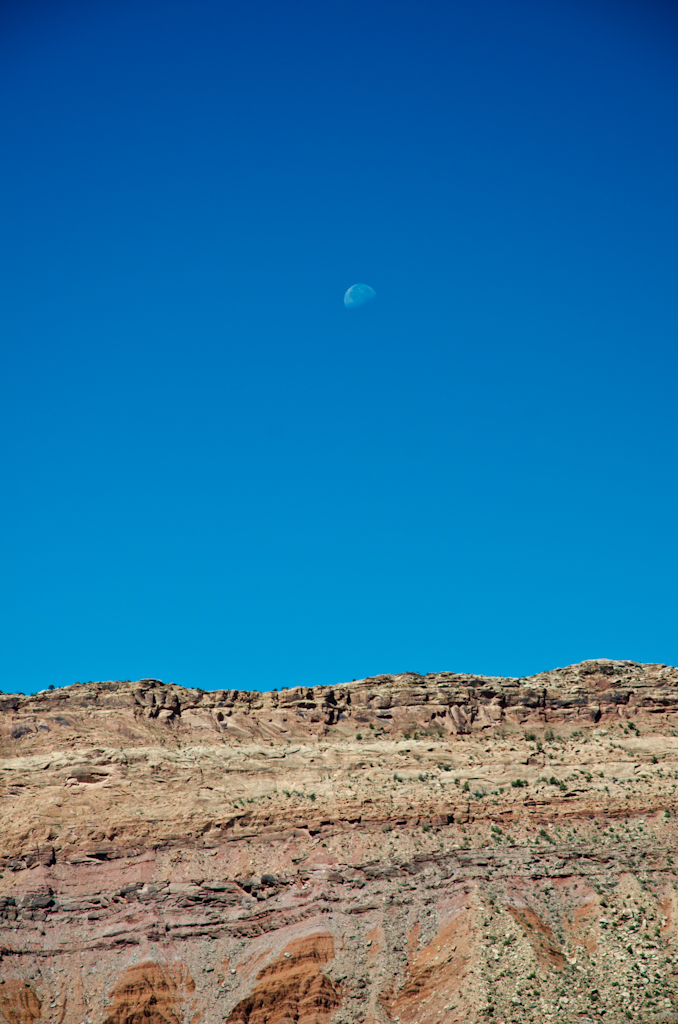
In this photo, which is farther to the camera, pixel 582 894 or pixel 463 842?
pixel 463 842

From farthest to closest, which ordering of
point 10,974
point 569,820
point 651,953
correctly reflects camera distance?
1. point 569,820
2. point 10,974
3. point 651,953

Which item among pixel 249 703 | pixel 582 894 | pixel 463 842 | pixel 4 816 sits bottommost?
pixel 582 894

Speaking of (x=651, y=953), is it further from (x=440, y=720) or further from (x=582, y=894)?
(x=440, y=720)

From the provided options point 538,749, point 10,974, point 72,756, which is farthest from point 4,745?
point 538,749

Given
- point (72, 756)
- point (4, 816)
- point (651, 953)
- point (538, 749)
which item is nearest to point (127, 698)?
point (72, 756)

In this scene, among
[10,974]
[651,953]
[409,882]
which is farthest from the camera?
[409,882]

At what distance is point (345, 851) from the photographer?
140 feet

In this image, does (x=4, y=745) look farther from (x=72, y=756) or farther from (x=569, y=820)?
(x=569, y=820)

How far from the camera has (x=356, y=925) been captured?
126 ft

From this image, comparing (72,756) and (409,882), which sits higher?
(72,756)

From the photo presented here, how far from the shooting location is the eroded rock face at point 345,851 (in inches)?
1390

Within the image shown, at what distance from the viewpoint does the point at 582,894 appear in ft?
127

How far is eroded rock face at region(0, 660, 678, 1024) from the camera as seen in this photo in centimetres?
3531

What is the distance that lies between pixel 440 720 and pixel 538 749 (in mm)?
6794
